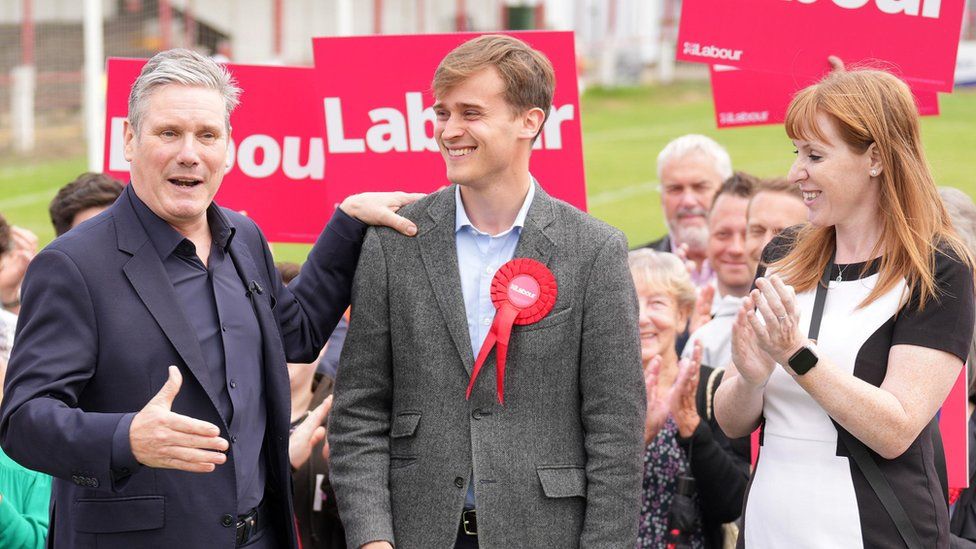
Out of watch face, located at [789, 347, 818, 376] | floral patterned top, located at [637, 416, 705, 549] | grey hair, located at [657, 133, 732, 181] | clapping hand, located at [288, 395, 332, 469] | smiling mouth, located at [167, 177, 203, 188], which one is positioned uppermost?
grey hair, located at [657, 133, 732, 181]

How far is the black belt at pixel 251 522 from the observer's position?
3.35 meters

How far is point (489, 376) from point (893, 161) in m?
1.20

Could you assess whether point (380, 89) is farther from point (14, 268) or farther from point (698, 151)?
point (698, 151)

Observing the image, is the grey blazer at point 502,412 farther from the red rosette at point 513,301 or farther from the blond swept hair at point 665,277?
the blond swept hair at point 665,277

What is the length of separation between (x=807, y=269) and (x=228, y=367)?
1.58 metres

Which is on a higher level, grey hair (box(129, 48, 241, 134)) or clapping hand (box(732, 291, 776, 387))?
grey hair (box(129, 48, 241, 134))

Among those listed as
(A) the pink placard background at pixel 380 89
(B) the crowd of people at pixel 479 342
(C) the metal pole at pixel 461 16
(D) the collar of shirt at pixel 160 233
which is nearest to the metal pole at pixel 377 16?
(C) the metal pole at pixel 461 16

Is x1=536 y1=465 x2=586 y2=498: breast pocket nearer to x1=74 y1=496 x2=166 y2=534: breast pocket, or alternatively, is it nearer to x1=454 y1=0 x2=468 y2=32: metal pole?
x1=74 y1=496 x2=166 y2=534: breast pocket

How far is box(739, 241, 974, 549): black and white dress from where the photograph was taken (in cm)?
332

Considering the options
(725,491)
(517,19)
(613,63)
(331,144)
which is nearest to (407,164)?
(331,144)

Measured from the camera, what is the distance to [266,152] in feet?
18.3

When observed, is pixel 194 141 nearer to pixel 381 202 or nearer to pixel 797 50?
pixel 381 202

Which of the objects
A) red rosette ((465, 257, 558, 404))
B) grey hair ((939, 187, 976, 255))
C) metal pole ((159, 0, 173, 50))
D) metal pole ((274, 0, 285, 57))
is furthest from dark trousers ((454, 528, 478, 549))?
metal pole ((274, 0, 285, 57))

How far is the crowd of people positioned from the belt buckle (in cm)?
5
